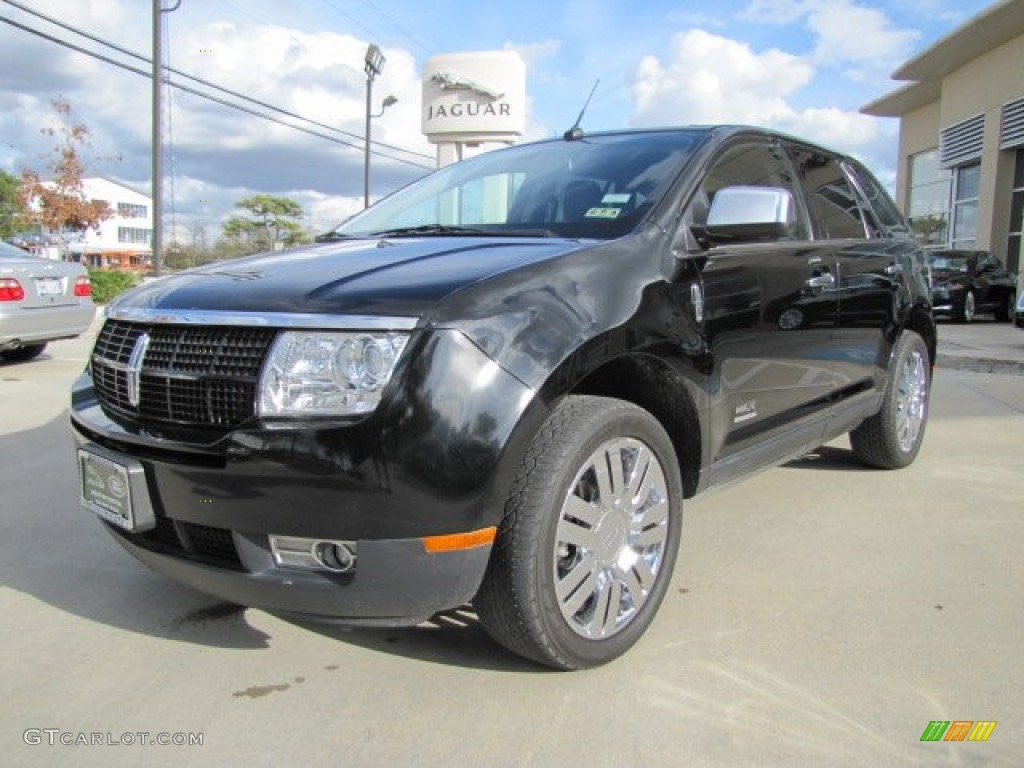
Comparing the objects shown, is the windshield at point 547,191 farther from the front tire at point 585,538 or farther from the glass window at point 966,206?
the glass window at point 966,206

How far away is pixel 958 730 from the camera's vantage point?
2.27m

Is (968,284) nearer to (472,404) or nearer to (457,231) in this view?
(457,231)

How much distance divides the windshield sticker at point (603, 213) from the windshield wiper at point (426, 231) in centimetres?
37

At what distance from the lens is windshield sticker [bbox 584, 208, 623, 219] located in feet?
9.90

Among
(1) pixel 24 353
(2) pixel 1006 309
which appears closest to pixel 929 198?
(2) pixel 1006 309

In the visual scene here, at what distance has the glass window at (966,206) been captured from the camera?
80.2 ft

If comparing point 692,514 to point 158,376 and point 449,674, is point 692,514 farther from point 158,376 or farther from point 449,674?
point 158,376

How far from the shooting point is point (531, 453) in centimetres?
232

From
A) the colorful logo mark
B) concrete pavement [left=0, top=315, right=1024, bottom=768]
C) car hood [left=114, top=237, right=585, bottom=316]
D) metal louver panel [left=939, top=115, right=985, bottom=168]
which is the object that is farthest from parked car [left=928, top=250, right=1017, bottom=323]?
car hood [left=114, top=237, right=585, bottom=316]

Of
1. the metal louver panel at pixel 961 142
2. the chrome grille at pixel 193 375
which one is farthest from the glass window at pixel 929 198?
the chrome grille at pixel 193 375

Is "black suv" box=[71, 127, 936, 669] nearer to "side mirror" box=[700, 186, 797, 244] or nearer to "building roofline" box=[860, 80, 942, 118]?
"side mirror" box=[700, 186, 797, 244]

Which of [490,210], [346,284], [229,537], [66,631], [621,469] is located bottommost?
[66,631]

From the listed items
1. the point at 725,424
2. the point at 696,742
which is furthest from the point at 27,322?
the point at 696,742

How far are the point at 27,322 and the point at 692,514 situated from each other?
710 cm
